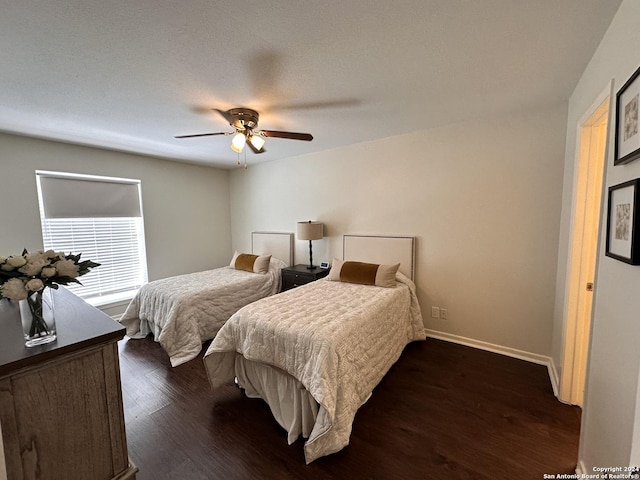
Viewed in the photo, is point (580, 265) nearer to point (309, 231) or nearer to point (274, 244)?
point (309, 231)

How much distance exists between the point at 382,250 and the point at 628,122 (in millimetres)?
2352

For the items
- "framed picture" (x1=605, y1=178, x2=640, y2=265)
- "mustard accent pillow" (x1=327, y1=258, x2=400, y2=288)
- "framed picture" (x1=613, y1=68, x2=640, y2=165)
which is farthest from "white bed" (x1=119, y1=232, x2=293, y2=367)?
"framed picture" (x1=613, y1=68, x2=640, y2=165)

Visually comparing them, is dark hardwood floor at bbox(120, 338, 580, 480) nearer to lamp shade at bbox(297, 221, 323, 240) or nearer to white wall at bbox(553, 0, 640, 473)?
white wall at bbox(553, 0, 640, 473)

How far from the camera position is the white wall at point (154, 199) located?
284cm

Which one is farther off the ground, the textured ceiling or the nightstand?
the textured ceiling

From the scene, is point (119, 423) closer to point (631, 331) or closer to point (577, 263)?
point (631, 331)

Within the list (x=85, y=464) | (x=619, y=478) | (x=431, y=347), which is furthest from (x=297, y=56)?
(x=431, y=347)

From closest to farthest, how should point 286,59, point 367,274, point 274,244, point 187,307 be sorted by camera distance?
1. point 286,59
2. point 187,307
3. point 367,274
4. point 274,244

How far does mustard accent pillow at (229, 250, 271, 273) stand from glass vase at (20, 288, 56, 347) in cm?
259

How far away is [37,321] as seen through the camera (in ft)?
3.71

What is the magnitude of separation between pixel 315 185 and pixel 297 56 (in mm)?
2273

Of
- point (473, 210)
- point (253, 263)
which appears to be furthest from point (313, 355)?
point (253, 263)

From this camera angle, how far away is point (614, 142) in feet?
3.84

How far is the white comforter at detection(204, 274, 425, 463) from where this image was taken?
5.10 ft
